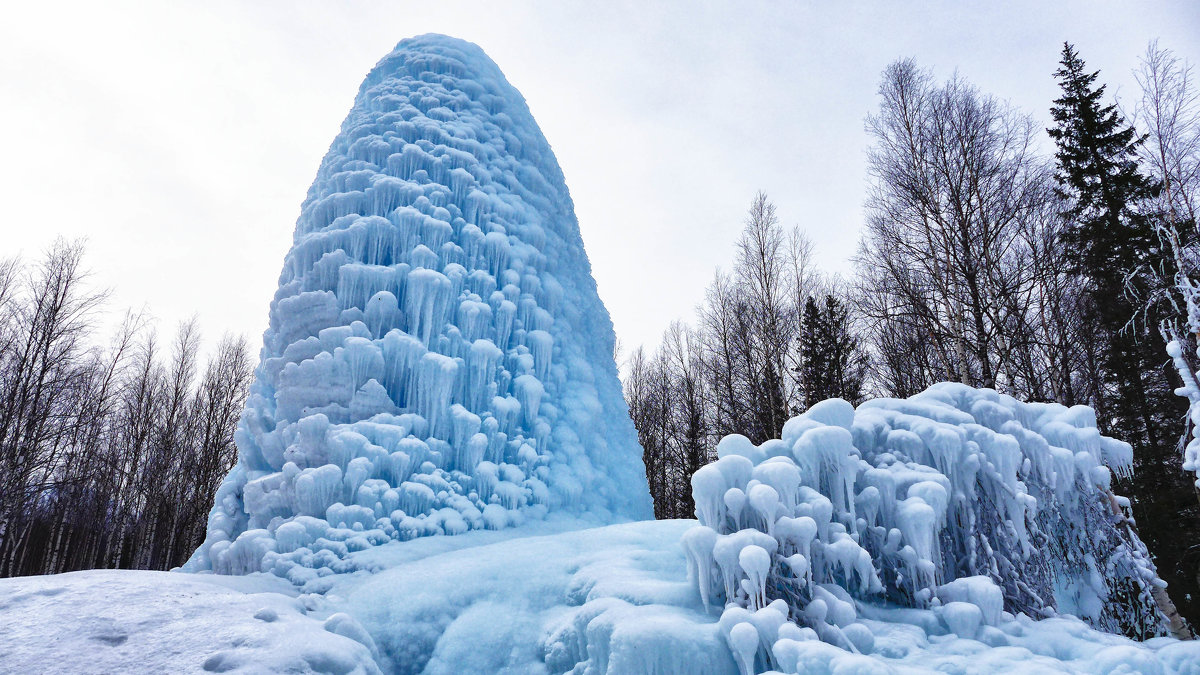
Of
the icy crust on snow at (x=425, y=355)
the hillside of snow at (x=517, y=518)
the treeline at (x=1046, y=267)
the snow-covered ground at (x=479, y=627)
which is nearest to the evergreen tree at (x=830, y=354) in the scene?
the treeline at (x=1046, y=267)

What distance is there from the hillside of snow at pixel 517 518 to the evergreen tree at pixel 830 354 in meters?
11.4

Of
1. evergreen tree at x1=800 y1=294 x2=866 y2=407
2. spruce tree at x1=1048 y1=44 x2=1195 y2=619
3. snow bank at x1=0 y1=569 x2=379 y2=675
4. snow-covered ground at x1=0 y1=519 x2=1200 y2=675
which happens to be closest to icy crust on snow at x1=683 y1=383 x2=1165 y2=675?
snow-covered ground at x1=0 y1=519 x2=1200 y2=675

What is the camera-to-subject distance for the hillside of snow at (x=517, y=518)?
11.5ft

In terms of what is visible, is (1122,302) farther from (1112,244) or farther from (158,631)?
(158,631)

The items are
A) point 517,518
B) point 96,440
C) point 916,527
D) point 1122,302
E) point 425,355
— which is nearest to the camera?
point 916,527

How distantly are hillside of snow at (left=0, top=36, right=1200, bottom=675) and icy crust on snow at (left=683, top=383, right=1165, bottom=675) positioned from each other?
0.02 m

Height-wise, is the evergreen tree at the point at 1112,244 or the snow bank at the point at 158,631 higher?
the evergreen tree at the point at 1112,244

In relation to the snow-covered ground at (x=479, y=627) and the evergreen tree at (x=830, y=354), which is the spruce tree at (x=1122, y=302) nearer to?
the evergreen tree at (x=830, y=354)

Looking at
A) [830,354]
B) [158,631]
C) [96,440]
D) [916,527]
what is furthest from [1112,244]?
Answer: [96,440]

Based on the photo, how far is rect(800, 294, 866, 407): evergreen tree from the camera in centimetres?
1766

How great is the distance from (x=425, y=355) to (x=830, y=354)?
15.4 metres

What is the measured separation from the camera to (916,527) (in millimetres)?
4031

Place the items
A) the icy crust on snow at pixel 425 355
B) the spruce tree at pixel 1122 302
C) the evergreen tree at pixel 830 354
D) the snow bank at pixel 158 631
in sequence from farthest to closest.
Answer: the evergreen tree at pixel 830 354 < the spruce tree at pixel 1122 302 < the icy crust on snow at pixel 425 355 < the snow bank at pixel 158 631

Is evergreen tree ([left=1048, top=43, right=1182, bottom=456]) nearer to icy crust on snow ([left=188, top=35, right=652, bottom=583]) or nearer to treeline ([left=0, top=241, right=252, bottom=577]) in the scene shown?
icy crust on snow ([left=188, top=35, right=652, bottom=583])
